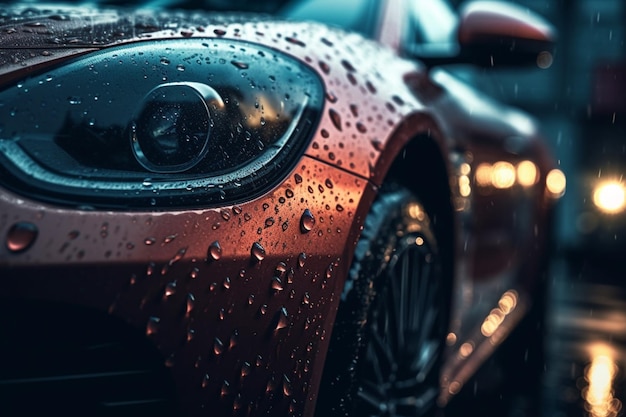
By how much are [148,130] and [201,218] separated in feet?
0.56

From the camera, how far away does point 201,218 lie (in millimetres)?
→ 1269

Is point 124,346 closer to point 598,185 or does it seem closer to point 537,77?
point 598,185

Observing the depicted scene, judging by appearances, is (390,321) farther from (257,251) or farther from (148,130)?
(148,130)

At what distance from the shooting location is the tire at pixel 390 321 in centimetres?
158

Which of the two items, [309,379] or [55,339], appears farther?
[309,379]

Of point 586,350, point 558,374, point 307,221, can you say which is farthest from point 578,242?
point 307,221

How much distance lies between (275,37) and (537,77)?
14.9 metres

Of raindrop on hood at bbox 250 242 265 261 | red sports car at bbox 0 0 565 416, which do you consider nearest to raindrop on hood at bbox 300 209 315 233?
red sports car at bbox 0 0 565 416

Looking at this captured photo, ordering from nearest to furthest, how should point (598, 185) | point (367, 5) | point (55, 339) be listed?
point (55, 339)
point (367, 5)
point (598, 185)

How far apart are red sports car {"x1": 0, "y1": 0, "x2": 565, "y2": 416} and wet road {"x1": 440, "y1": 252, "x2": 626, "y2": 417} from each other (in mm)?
922

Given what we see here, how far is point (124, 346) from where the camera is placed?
1.23m

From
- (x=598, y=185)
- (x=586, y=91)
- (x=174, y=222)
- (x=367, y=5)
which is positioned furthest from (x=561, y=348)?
(x=586, y=91)

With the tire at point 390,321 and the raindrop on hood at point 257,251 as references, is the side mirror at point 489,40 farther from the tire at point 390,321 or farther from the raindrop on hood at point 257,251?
the raindrop on hood at point 257,251

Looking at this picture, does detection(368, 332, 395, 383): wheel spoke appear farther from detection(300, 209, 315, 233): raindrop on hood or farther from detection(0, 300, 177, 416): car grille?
detection(0, 300, 177, 416): car grille
